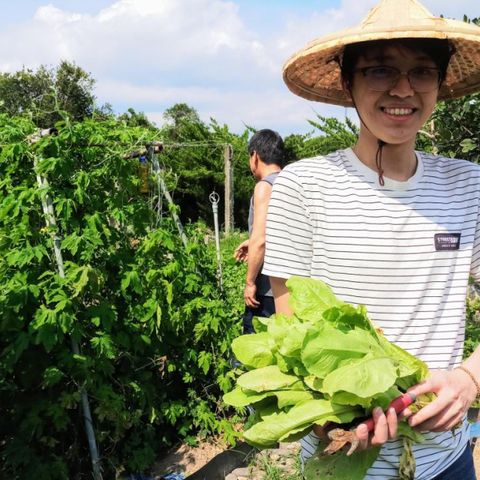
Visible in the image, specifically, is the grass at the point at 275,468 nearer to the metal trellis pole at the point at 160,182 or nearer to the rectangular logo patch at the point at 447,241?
the metal trellis pole at the point at 160,182

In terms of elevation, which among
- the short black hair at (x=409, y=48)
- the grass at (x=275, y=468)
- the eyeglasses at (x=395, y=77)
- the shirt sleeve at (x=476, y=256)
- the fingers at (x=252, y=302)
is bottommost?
the grass at (x=275, y=468)

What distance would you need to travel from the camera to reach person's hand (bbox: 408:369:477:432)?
123cm

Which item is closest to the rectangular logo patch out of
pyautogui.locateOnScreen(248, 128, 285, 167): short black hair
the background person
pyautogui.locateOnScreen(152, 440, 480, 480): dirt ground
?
the background person

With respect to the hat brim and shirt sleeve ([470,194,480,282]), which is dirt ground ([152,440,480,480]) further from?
the hat brim

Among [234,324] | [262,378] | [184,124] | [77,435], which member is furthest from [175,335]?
[184,124]

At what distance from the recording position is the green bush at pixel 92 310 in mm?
3307

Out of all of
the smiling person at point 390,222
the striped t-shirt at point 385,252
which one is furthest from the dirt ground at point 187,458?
the striped t-shirt at point 385,252

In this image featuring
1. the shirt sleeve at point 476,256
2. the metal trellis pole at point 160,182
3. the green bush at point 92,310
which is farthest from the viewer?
the metal trellis pole at point 160,182

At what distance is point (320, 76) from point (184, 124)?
612 inches

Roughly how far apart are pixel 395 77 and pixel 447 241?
454 mm

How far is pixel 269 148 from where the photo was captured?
438 centimetres

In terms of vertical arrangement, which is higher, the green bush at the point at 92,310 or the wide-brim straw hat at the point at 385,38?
the wide-brim straw hat at the point at 385,38

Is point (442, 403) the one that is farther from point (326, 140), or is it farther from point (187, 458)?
point (326, 140)

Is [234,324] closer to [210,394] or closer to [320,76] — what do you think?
[210,394]
